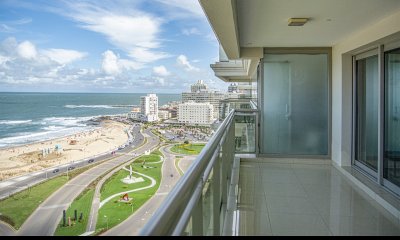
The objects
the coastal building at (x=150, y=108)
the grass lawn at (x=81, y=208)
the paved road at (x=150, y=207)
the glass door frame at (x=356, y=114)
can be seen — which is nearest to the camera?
the paved road at (x=150, y=207)

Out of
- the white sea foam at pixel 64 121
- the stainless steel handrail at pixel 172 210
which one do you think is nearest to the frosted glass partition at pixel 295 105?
the stainless steel handrail at pixel 172 210

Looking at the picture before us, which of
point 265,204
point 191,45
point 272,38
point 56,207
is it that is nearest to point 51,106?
point 56,207

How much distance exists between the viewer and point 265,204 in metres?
4.62

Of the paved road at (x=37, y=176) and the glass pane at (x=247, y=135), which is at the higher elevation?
the glass pane at (x=247, y=135)

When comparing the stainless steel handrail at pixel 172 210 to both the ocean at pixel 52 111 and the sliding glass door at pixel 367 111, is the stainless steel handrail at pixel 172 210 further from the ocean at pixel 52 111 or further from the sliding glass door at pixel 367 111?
the ocean at pixel 52 111

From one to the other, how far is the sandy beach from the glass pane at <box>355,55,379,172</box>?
10596mm

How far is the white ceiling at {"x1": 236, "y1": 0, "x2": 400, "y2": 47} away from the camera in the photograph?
3.95 meters

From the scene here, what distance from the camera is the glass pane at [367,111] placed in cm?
554

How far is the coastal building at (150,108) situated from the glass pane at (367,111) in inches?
329

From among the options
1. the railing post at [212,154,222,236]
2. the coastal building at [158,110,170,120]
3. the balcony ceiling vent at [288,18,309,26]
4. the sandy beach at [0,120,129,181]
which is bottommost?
the sandy beach at [0,120,129,181]

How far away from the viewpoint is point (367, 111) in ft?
19.5

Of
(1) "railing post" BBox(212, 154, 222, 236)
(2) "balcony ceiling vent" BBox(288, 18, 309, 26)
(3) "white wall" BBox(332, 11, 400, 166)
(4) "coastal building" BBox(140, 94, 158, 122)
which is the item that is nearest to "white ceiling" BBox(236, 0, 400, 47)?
(2) "balcony ceiling vent" BBox(288, 18, 309, 26)

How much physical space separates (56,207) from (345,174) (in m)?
11.9

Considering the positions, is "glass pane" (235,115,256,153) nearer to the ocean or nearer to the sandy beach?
the ocean
